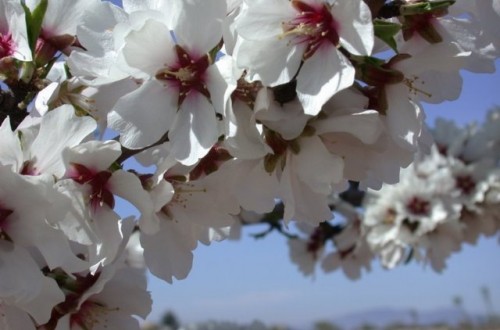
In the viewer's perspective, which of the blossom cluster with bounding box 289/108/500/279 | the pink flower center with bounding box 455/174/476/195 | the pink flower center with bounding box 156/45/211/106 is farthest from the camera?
the pink flower center with bounding box 455/174/476/195

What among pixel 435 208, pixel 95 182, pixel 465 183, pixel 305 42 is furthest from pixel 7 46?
pixel 465 183

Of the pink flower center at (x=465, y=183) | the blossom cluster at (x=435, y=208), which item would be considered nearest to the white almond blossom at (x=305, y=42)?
the blossom cluster at (x=435, y=208)

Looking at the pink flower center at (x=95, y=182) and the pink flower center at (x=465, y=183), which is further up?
the pink flower center at (x=95, y=182)

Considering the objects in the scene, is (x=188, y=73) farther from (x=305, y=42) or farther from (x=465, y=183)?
(x=465, y=183)

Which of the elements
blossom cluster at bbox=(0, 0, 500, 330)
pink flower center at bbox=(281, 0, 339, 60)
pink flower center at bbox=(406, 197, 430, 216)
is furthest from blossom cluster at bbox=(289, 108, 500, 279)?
pink flower center at bbox=(281, 0, 339, 60)

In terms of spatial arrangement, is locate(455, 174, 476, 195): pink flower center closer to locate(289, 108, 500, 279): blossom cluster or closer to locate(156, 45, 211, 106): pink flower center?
locate(289, 108, 500, 279): blossom cluster

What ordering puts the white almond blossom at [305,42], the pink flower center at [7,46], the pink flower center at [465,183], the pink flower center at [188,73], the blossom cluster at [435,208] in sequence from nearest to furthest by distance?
the white almond blossom at [305,42] < the pink flower center at [188,73] < the pink flower center at [7,46] < the blossom cluster at [435,208] < the pink flower center at [465,183]

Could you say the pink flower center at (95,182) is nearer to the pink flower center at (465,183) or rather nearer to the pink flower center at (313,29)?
the pink flower center at (313,29)
